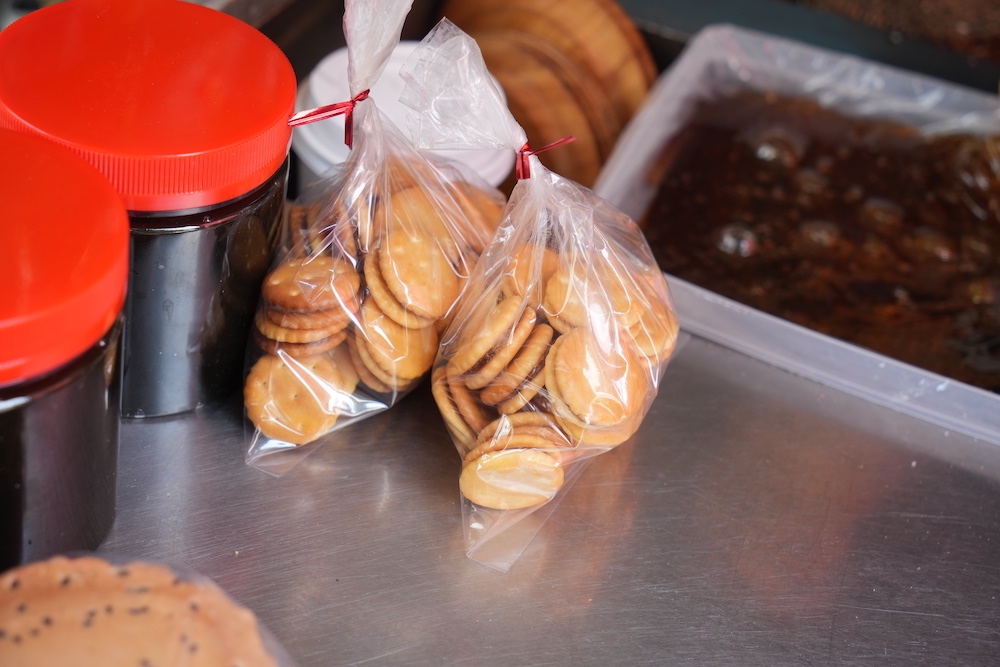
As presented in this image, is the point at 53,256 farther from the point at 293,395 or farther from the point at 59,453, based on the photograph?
the point at 293,395

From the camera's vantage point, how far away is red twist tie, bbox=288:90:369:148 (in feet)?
2.28

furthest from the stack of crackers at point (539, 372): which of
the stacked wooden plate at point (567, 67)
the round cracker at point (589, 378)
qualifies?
the stacked wooden plate at point (567, 67)

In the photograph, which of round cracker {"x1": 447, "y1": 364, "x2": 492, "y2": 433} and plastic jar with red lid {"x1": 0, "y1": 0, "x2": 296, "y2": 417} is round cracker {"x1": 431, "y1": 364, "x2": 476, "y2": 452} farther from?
plastic jar with red lid {"x1": 0, "y1": 0, "x2": 296, "y2": 417}

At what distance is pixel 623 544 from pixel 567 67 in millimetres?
642

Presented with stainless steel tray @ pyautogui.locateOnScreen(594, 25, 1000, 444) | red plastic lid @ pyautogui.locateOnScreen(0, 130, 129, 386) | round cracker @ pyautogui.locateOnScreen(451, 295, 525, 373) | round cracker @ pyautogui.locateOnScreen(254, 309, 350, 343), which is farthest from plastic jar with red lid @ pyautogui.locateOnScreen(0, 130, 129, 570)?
stainless steel tray @ pyautogui.locateOnScreen(594, 25, 1000, 444)

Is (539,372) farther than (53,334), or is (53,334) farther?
(539,372)

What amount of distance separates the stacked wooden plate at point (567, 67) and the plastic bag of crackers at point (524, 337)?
0.37 meters

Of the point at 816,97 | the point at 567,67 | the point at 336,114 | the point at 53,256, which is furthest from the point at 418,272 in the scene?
the point at 816,97

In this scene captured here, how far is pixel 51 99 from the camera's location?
605mm

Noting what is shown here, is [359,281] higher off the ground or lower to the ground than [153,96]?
lower

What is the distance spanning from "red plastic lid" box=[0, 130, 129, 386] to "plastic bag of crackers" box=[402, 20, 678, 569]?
25cm

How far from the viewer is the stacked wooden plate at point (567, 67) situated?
1103 millimetres

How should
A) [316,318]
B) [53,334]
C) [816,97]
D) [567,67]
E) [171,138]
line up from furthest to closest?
[816,97] < [567,67] < [316,318] < [171,138] < [53,334]

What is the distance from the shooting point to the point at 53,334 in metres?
0.50
